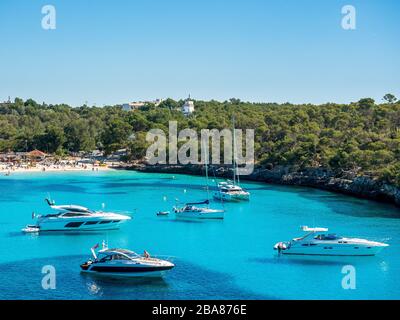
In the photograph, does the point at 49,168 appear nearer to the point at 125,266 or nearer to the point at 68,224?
the point at 68,224

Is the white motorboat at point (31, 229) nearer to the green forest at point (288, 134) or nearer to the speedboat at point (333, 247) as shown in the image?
the speedboat at point (333, 247)

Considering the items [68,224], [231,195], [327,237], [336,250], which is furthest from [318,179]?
[68,224]

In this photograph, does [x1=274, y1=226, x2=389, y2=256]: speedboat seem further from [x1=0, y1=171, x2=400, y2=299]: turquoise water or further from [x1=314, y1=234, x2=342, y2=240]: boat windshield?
[x1=0, y1=171, x2=400, y2=299]: turquoise water

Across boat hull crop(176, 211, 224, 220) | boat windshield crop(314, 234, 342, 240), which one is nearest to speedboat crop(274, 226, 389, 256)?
boat windshield crop(314, 234, 342, 240)

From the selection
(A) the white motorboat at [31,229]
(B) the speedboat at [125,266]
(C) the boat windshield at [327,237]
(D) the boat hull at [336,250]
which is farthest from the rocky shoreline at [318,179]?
(A) the white motorboat at [31,229]

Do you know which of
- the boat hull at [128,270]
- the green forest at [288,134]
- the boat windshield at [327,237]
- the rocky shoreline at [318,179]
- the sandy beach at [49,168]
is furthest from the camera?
the sandy beach at [49,168]
